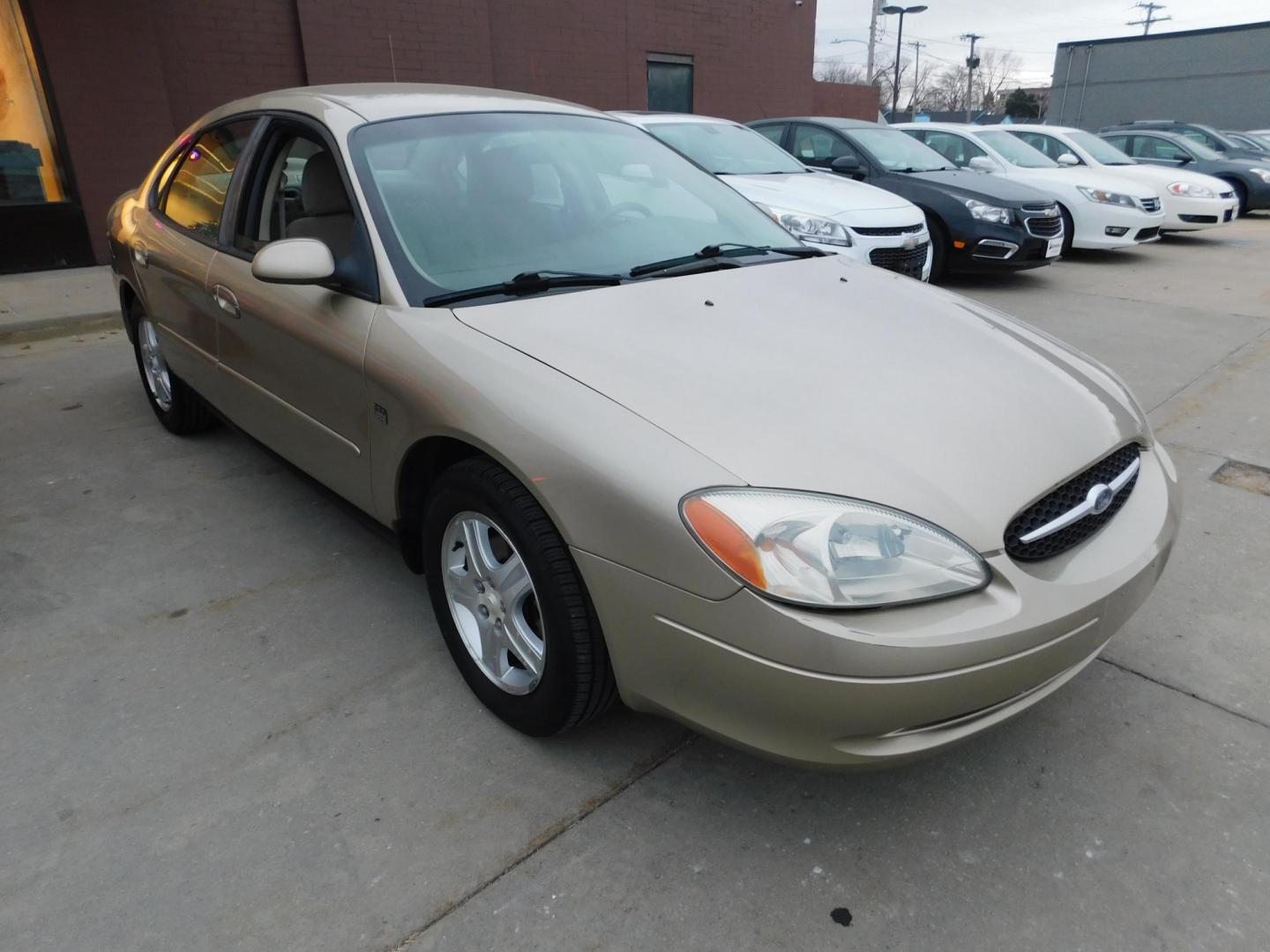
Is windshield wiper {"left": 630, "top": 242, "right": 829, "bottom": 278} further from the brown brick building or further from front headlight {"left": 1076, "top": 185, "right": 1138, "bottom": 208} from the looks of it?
front headlight {"left": 1076, "top": 185, "right": 1138, "bottom": 208}

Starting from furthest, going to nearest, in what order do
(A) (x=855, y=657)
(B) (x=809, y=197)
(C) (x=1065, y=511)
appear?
(B) (x=809, y=197) < (C) (x=1065, y=511) < (A) (x=855, y=657)

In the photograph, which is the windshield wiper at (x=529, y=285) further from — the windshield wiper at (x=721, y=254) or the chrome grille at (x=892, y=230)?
the chrome grille at (x=892, y=230)

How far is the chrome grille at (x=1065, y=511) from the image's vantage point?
1.87 m

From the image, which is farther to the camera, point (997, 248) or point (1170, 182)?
point (1170, 182)

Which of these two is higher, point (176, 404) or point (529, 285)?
point (529, 285)

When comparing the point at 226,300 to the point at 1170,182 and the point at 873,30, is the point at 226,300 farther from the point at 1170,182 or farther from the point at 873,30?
the point at 873,30

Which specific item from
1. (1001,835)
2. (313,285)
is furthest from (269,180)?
(1001,835)

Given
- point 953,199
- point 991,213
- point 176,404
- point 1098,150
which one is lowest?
point 176,404

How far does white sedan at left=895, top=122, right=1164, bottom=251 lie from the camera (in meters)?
9.74

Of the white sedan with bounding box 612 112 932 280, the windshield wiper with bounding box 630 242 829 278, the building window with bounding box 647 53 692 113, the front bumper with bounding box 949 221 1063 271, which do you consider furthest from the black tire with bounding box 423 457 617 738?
the building window with bounding box 647 53 692 113

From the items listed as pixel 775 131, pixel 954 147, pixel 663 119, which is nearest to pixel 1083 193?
pixel 954 147

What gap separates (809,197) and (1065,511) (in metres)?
5.61

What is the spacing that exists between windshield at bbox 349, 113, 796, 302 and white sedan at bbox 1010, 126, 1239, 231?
9.58 m

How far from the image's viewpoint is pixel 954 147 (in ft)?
35.1
